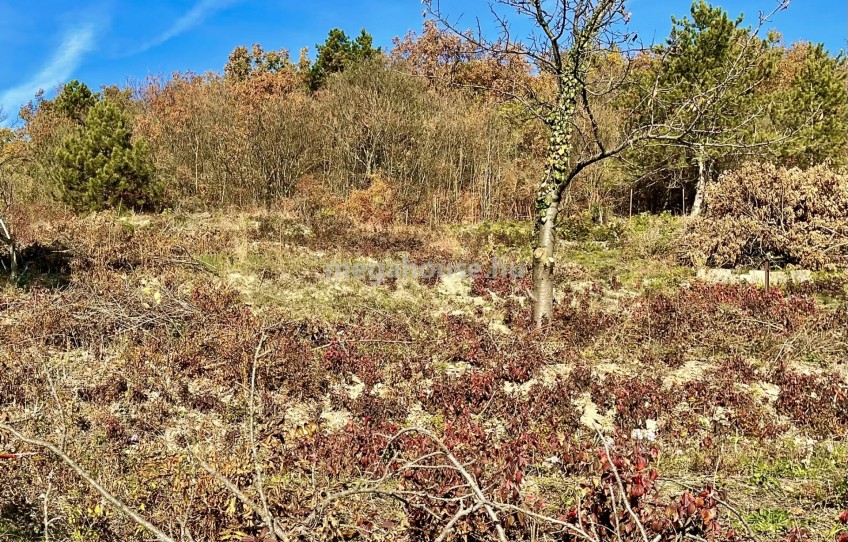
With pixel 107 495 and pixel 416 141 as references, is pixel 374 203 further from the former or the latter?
pixel 107 495

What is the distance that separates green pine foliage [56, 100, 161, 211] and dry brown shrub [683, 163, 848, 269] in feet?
53.7

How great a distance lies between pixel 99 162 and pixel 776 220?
59.9ft

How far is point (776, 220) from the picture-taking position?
12273 mm

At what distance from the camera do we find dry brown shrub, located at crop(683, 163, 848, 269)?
11898 millimetres

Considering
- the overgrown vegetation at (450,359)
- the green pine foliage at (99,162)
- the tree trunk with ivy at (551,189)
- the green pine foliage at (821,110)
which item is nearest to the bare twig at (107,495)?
the overgrown vegetation at (450,359)

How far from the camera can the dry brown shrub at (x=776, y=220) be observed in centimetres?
1190

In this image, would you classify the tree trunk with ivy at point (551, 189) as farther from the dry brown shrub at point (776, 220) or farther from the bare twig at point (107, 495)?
the bare twig at point (107, 495)

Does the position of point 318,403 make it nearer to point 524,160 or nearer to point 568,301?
point 568,301

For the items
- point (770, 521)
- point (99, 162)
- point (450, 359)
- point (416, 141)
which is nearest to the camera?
point (770, 521)

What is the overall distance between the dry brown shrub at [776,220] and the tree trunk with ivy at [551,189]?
590 cm

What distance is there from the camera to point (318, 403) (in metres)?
6.41

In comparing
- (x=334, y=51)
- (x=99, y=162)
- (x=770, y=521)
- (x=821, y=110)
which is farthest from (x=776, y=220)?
(x=334, y=51)

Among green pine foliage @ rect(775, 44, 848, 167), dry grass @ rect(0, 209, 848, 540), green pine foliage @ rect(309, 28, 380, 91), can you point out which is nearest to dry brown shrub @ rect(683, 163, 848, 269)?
dry grass @ rect(0, 209, 848, 540)

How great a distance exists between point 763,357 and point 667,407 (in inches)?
93.8
